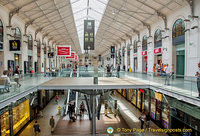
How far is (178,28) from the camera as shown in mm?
15195

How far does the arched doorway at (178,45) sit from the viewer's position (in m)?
14.7

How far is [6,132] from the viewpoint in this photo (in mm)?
10297

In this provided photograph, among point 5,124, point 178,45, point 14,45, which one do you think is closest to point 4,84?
point 5,124

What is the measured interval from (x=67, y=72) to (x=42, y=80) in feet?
15.6

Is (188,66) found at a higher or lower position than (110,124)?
higher

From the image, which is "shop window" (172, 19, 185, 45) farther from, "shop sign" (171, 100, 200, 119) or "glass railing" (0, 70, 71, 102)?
"glass railing" (0, 70, 71, 102)

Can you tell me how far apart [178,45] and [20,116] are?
17.0 m

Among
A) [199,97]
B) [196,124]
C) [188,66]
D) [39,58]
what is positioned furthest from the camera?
[39,58]

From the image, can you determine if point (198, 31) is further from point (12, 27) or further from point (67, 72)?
point (12, 27)

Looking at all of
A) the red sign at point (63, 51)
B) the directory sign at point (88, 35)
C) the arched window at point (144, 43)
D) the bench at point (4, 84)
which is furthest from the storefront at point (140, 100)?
the bench at point (4, 84)

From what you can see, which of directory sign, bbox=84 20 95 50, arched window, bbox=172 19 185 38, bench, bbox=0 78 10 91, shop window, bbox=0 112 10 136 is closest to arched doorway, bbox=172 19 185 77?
arched window, bbox=172 19 185 38

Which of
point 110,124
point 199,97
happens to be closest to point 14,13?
point 110,124

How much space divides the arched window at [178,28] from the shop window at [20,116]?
16295 mm

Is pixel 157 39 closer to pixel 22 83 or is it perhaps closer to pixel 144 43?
pixel 144 43
